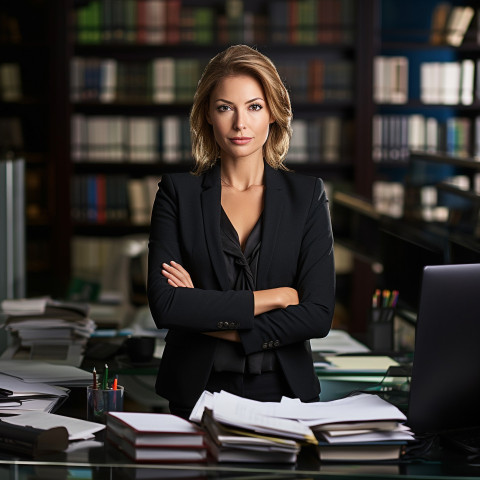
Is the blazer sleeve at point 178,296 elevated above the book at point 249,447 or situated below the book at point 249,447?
above

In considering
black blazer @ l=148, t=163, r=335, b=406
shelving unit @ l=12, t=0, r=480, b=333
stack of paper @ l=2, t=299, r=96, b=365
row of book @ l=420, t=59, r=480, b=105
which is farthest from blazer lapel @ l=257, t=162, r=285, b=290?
row of book @ l=420, t=59, r=480, b=105

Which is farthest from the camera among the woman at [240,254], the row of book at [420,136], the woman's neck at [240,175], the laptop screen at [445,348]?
the row of book at [420,136]

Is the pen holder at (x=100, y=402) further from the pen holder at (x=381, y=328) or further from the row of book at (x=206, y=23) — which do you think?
the row of book at (x=206, y=23)

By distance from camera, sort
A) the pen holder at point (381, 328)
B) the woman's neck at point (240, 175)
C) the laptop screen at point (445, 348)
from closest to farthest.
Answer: the laptop screen at point (445, 348) < the woman's neck at point (240, 175) < the pen holder at point (381, 328)

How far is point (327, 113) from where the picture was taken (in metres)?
6.13

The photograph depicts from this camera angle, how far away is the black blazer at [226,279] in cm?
194

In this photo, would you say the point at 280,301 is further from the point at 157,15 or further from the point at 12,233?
the point at 157,15

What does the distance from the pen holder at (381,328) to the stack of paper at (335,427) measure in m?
1.13

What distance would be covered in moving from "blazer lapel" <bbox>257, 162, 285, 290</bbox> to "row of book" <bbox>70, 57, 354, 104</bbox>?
12.7ft

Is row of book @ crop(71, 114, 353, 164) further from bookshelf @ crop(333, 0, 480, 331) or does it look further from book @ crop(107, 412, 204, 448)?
book @ crop(107, 412, 204, 448)

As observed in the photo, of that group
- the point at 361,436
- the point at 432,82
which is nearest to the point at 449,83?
the point at 432,82

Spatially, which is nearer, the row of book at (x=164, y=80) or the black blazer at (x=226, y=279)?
the black blazer at (x=226, y=279)

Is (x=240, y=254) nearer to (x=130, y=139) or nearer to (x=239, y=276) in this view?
(x=239, y=276)

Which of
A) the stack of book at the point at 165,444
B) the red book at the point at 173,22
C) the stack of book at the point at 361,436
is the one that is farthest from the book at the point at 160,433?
the red book at the point at 173,22
